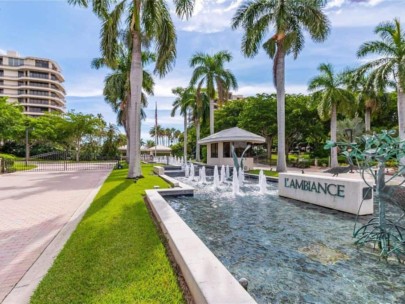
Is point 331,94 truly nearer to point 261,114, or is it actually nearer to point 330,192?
point 261,114

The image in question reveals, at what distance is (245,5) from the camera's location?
61.1ft

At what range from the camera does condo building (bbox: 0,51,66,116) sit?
7131cm

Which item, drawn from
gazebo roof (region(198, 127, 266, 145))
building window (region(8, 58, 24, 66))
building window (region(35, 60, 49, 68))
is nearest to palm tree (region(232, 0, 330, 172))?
gazebo roof (region(198, 127, 266, 145))

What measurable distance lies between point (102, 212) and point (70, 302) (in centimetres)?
447

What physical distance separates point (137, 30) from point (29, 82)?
7438 cm

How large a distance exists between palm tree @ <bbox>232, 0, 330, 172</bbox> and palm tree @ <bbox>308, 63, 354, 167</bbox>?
23.8 ft

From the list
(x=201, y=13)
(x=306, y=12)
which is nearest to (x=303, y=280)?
(x=201, y=13)

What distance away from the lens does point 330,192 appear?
309 inches

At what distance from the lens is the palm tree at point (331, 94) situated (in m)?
24.3

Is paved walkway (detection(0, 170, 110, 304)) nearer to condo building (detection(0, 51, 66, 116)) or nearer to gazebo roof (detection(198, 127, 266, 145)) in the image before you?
gazebo roof (detection(198, 127, 266, 145))

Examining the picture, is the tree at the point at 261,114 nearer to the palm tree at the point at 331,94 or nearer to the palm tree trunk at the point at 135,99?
the palm tree at the point at 331,94

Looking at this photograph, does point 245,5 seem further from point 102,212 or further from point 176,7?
point 102,212

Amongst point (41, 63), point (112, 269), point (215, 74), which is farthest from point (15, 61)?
point (112, 269)

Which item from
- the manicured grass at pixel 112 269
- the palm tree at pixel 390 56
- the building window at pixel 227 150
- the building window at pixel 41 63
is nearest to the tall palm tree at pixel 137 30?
the manicured grass at pixel 112 269
